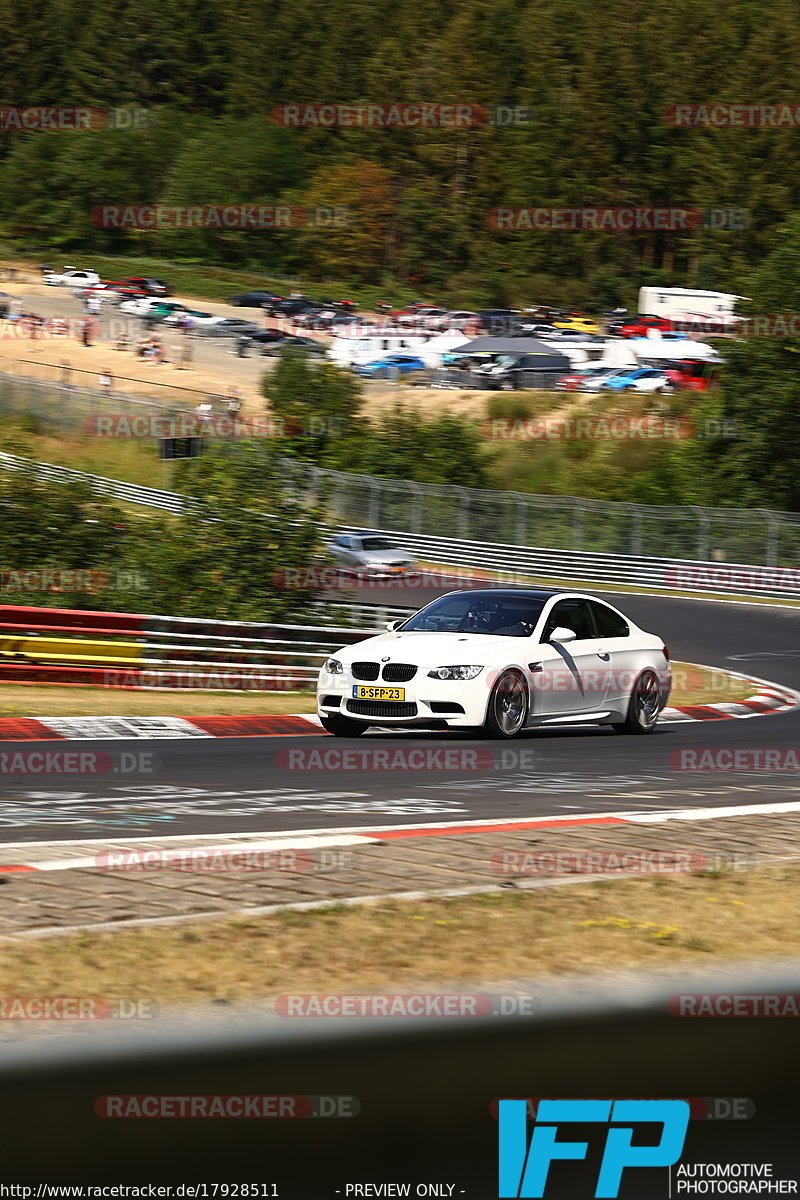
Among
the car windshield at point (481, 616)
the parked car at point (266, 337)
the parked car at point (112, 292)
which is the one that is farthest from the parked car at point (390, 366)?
the car windshield at point (481, 616)

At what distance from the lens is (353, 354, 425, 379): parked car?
73.3 metres

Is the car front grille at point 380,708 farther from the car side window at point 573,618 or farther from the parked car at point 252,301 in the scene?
the parked car at point 252,301

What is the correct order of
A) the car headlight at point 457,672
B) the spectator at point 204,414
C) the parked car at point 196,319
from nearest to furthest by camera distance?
1. the car headlight at point 457,672
2. the spectator at point 204,414
3. the parked car at point 196,319

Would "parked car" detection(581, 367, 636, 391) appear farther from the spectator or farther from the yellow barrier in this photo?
the yellow barrier

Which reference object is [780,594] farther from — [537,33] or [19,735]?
[537,33]

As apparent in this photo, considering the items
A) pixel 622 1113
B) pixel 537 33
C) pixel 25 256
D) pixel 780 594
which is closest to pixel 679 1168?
pixel 622 1113

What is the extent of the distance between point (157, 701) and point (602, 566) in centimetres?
2529

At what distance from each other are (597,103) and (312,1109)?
383ft

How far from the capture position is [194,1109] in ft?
8.48

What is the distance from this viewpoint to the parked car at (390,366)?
7331cm

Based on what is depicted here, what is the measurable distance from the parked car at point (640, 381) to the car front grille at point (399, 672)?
5559 centimetres

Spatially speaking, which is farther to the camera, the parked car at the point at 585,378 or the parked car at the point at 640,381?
the parked car at the point at 585,378

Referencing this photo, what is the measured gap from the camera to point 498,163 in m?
114

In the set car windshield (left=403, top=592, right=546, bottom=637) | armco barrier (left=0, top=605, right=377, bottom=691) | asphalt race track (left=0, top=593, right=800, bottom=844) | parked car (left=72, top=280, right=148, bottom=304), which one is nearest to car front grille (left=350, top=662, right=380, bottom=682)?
asphalt race track (left=0, top=593, right=800, bottom=844)
